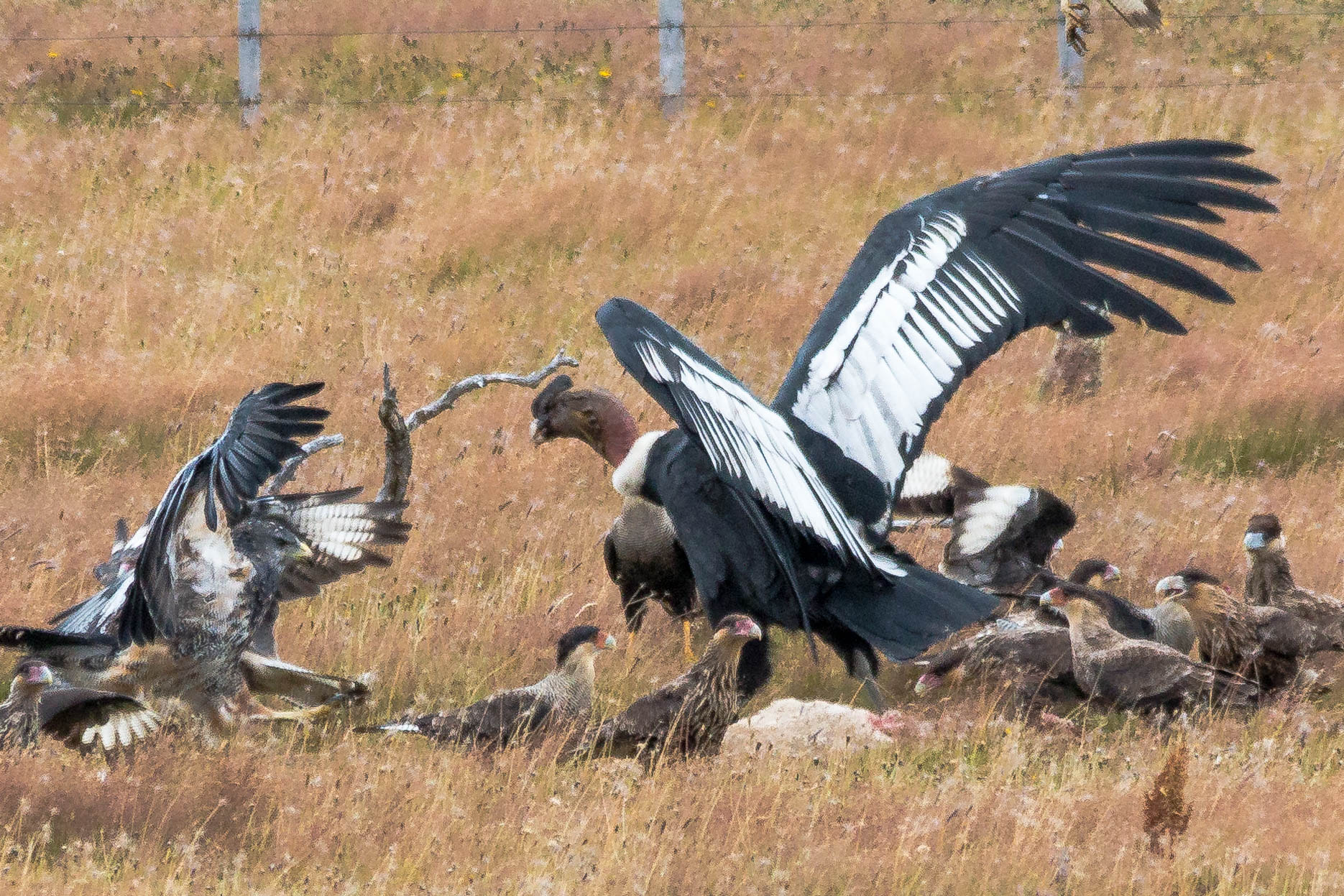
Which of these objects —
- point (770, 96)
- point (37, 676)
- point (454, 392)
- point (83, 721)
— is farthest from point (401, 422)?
point (770, 96)

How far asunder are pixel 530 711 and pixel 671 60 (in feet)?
27.9

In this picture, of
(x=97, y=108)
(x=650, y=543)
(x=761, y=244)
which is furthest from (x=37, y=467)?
(x=97, y=108)

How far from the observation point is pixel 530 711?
4.76 meters

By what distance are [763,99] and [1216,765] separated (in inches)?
342

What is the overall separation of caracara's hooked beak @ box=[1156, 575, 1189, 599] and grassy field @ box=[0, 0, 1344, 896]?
590mm

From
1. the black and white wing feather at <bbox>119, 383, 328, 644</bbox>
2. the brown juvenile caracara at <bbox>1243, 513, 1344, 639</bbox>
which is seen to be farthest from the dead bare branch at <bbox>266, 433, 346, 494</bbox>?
the brown juvenile caracara at <bbox>1243, 513, 1344, 639</bbox>

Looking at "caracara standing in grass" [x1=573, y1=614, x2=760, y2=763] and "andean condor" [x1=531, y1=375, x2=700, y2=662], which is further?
"andean condor" [x1=531, y1=375, x2=700, y2=662]

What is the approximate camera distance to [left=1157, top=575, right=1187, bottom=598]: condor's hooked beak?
18.6 feet

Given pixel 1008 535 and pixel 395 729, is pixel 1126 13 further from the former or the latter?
pixel 395 729

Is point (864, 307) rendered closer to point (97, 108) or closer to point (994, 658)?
point (994, 658)

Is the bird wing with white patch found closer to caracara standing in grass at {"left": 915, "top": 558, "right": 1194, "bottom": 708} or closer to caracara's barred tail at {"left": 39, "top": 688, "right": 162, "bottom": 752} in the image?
caracara standing in grass at {"left": 915, "top": 558, "right": 1194, "bottom": 708}

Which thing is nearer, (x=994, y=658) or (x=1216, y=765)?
(x=1216, y=765)

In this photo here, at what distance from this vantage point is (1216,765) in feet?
15.3

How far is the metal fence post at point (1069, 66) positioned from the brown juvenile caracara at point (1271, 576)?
24.6 feet
